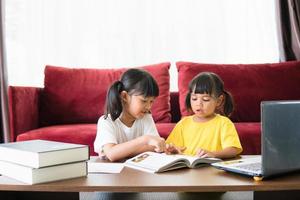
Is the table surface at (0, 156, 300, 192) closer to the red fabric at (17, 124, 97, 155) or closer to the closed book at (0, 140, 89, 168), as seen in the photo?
the closed book at (0, 140, 89, 168)

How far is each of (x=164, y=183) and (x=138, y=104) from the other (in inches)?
25.7

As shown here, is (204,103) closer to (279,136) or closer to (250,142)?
(250,142)

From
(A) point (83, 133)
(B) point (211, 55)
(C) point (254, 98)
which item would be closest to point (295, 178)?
(A) point (83, 133)

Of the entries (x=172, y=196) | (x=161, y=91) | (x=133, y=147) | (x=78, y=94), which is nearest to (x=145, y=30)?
(x=161, y=91)

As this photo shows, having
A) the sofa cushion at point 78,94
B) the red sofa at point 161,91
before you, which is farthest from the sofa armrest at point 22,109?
the sofa cushion at point 78,94

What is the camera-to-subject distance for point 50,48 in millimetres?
3160

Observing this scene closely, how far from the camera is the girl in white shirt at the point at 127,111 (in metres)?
1.63

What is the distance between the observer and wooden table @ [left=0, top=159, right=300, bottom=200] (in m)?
1.03

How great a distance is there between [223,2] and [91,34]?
3.46 ft

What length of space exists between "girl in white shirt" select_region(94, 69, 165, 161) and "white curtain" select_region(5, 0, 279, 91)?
4.37ft

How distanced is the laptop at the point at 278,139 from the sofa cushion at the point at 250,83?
144 cm

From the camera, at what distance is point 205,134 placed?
5.79 feet

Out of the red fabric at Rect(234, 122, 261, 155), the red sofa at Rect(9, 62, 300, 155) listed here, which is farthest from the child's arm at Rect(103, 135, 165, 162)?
the red sofa at Rect(9, 62, 300, 155)

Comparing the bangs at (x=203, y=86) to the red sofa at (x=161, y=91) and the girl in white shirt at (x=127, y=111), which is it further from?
the red sofa at (x=161, y=91)
